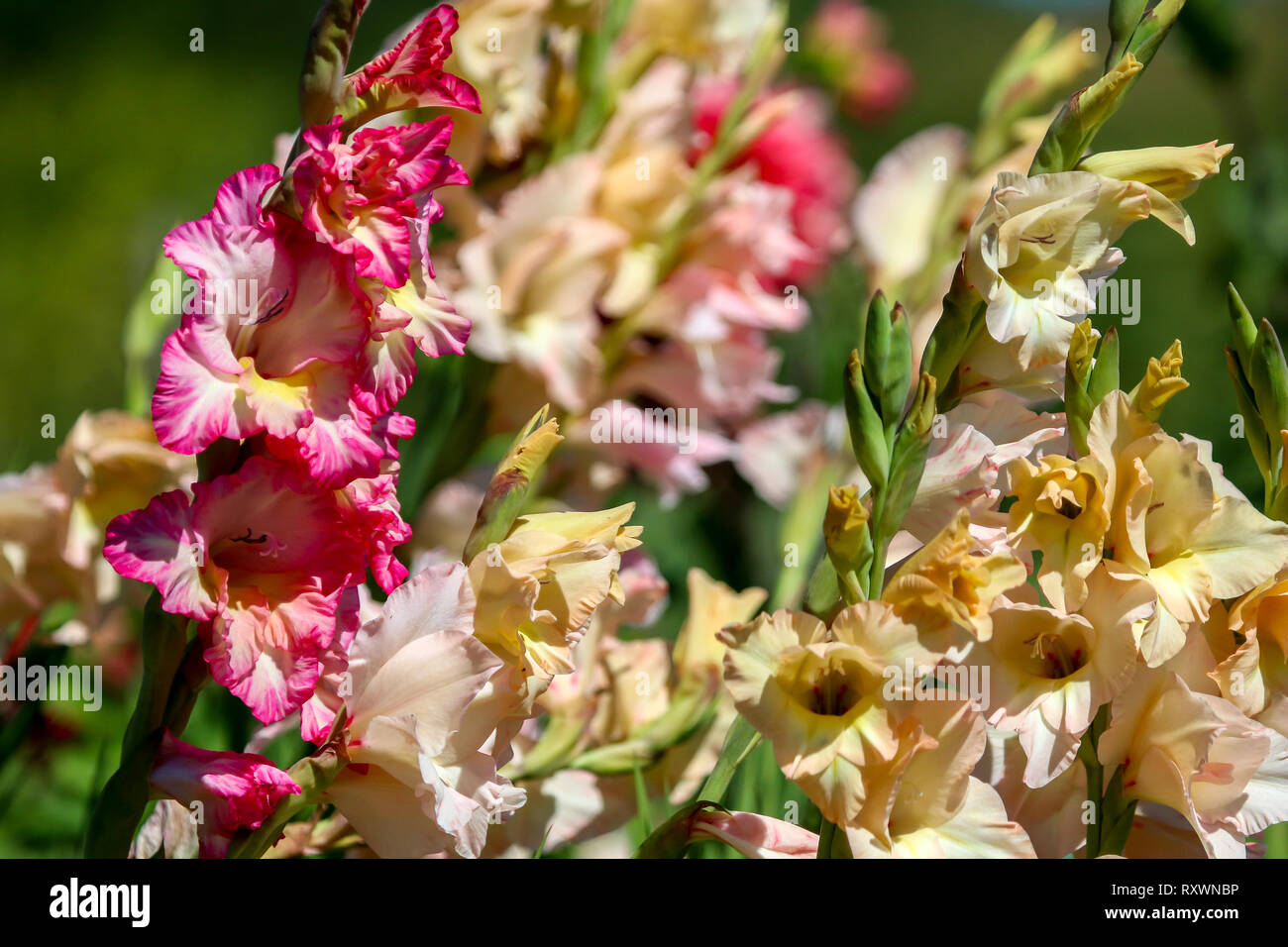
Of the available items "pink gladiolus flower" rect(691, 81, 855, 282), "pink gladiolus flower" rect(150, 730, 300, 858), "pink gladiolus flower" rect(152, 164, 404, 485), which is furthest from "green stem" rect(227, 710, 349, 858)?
"pink gladiolus flower" rect(691, 81, 855, 282)

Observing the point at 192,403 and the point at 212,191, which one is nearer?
the point at 192,403

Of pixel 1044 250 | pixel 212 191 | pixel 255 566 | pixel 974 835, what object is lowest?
pixel 974 835

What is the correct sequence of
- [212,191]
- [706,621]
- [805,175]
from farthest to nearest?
[212,191] < [805,175] < [706,621]

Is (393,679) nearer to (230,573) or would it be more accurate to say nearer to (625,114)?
(230,573)

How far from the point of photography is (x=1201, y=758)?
0.51m

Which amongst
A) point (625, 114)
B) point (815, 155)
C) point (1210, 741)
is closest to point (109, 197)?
point (815, 155)

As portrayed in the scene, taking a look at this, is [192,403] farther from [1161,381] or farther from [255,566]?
[1161,381]

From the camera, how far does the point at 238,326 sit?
489 millimetres

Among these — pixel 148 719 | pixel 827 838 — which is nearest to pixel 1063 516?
pixel 827 838

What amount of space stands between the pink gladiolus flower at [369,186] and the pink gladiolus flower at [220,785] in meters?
0.19

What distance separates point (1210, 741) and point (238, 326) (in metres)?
0.40

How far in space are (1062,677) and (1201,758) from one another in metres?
0.06

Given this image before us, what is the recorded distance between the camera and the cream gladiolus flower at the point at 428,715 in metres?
0.49

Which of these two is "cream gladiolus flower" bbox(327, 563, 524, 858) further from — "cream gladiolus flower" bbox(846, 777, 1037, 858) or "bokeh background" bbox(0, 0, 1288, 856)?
"bokeh background" bbox(0, 0, 1288, 856)
